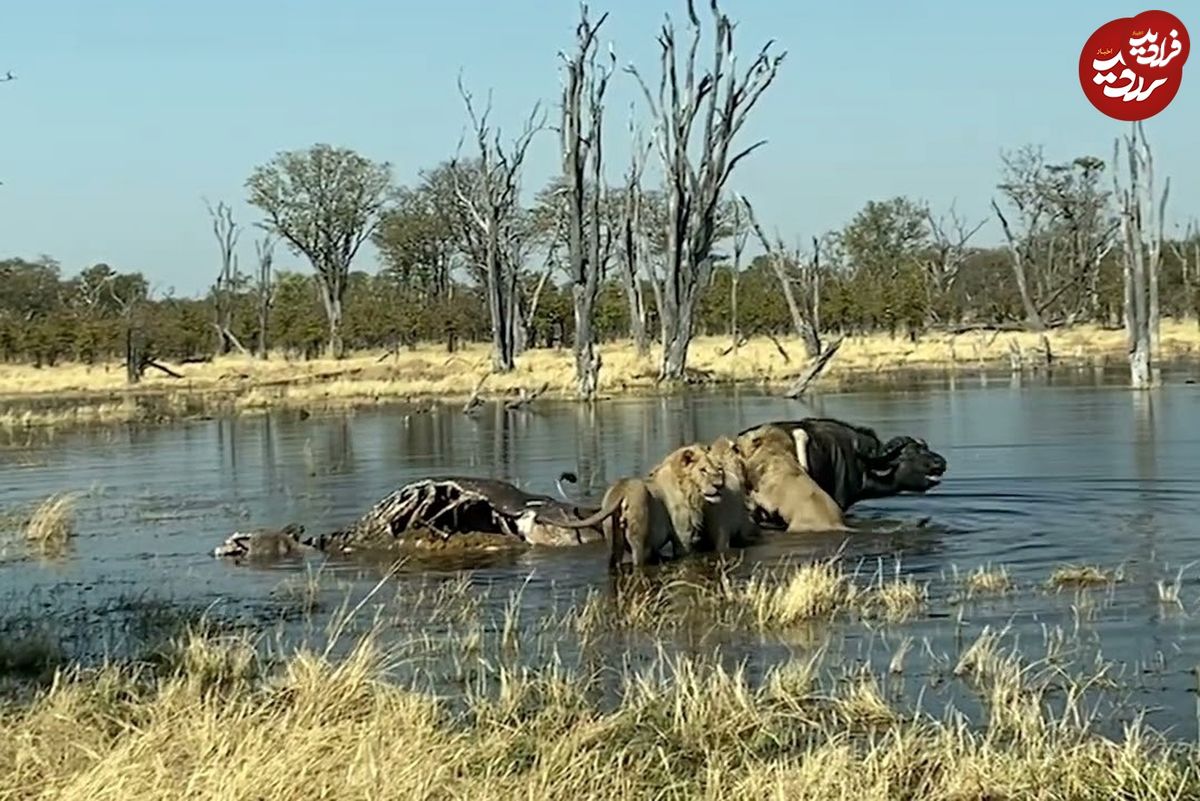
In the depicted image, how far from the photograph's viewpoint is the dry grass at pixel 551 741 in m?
6.16

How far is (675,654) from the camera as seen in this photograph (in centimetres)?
996

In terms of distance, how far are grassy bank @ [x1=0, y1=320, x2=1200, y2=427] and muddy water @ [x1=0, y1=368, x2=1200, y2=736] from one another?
1129cm

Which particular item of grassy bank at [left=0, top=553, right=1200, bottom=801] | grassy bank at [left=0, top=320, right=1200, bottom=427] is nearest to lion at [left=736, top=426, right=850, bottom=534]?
grassy bank at [left=0, top=553, right=1200, bottom=801]

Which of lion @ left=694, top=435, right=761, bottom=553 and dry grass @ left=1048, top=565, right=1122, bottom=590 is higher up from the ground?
lion @ left=694, top=435, right=761, bottom=553

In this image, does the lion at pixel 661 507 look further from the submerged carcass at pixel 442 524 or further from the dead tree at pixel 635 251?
the dead tree at pixel 635 251

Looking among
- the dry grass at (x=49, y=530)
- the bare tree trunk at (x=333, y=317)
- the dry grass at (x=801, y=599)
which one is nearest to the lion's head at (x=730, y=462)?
the dry grass at (x=801, y=599)

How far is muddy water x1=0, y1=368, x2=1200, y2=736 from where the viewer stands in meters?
10.6

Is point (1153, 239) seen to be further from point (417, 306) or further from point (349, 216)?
point (349, 216)

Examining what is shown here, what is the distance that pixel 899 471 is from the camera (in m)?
18.2

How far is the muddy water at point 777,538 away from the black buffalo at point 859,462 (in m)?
0.25

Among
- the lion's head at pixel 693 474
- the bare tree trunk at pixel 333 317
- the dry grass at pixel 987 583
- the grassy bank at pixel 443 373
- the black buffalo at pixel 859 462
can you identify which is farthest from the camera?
the bare tree trunk at pixel 333 317

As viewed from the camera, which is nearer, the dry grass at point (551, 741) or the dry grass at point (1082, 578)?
the dry grass at point (551, 741)

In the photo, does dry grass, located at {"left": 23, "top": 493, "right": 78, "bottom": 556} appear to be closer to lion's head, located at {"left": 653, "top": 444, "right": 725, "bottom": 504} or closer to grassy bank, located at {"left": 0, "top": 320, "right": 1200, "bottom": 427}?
lion's head, located at {"left": 653, "top": 444, "right": 725, "bottom": 504}

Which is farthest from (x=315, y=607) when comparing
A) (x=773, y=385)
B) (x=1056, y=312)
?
(x=1056, y=312)
